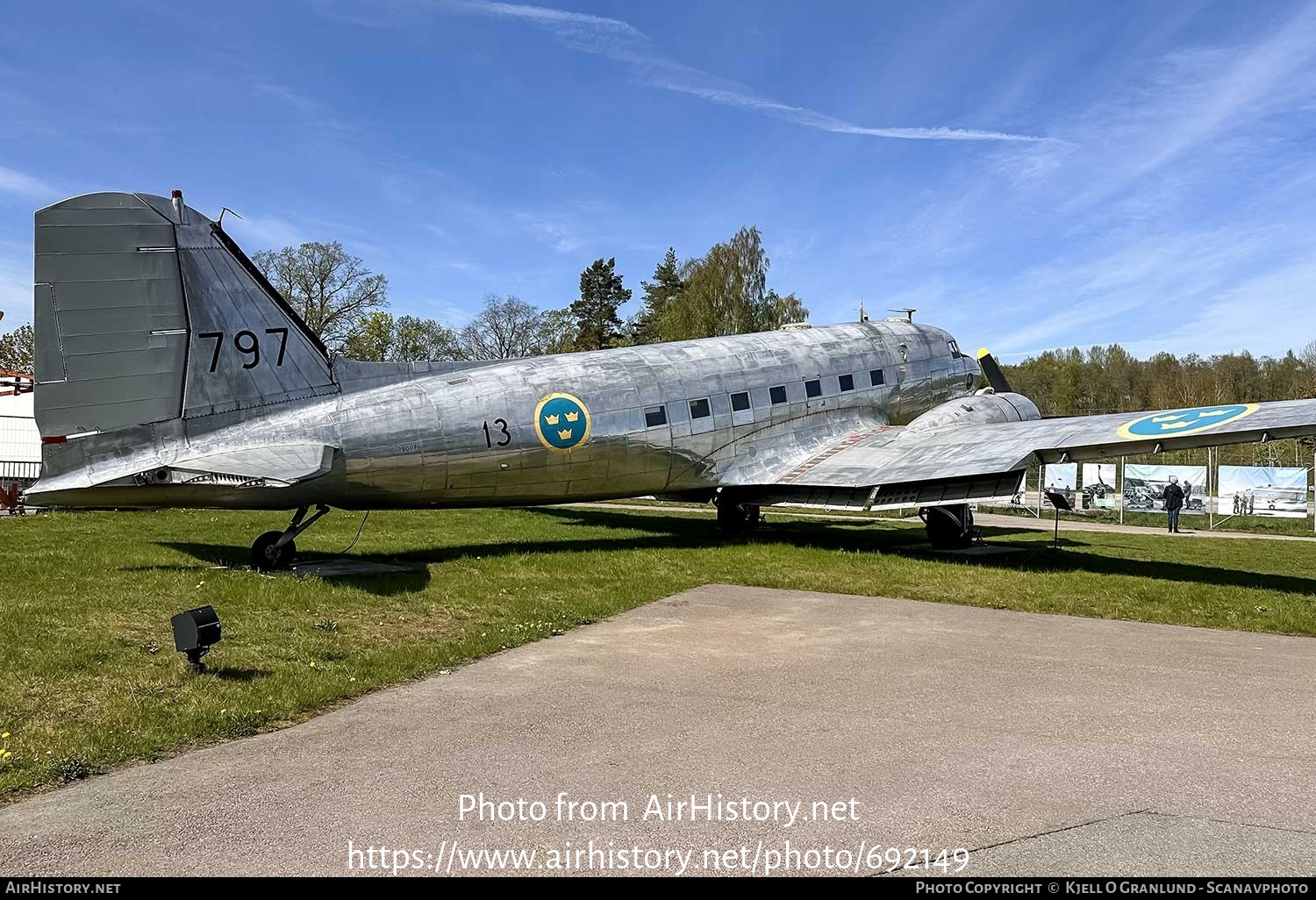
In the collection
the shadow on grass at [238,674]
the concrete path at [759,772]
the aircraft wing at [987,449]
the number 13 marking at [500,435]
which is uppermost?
the number 13 marking at [500,435]

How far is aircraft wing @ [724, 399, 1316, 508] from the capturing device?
14.4 metres

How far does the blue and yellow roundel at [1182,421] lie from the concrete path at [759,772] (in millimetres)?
5917

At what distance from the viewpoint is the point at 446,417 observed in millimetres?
15242

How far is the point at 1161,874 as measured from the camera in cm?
433

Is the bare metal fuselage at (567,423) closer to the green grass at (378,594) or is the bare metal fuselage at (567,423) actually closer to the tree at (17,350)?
the green grass at (378,594)

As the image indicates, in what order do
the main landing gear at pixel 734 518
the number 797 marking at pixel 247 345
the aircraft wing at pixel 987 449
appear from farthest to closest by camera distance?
1. the main landing gear at pixel 734 518
2. the aircraft wing at pixel 987 449
3. the number 797 marking at pixel 247 345

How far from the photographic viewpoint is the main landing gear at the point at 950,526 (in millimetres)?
19688

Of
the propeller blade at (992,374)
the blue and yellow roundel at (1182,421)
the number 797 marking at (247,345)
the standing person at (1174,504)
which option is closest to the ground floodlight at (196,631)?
the number 797 marking at (247,345)

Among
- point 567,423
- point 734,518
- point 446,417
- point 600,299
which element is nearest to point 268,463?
point 446,417

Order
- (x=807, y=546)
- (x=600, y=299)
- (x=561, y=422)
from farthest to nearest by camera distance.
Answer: (x=600, y=299), (x=807, y=546), (x=561, y=422)

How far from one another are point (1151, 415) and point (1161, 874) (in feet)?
45.1

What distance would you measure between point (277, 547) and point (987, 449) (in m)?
12.9

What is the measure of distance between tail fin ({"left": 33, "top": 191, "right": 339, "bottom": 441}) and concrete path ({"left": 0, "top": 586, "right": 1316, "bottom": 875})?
7389mm

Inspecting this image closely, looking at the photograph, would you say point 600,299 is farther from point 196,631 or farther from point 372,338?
point 196,631
